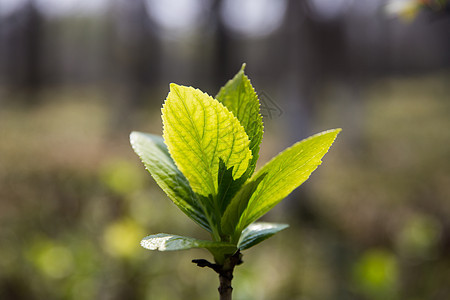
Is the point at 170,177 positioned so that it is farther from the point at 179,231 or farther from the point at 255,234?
the point at 179,231

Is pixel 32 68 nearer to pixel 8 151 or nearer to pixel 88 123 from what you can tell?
A: pixel 88 123

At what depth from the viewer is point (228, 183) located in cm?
45

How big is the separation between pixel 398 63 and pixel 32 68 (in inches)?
844

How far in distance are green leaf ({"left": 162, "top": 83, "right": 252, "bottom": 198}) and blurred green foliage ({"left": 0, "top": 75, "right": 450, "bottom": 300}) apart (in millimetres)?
902

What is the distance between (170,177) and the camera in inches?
17.6

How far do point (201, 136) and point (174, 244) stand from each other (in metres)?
0.12

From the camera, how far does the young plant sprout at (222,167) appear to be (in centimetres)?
39

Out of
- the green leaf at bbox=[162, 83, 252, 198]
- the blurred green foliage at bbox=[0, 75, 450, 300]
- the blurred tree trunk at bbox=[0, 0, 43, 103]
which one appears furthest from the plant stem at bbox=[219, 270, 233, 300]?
the blurred tree trunk at bbox=[0, 0, 43, 103]

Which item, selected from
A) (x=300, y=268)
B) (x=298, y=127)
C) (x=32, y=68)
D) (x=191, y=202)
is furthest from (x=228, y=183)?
(x=32, y=68)

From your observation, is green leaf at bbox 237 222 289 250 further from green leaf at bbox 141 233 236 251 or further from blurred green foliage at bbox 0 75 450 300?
blurred green foliage at bbox 0 75 450 300

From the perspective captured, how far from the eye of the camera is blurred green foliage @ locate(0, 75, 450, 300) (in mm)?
2094

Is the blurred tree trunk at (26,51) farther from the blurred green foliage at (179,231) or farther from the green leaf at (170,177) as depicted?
the green leaf at (170,177)

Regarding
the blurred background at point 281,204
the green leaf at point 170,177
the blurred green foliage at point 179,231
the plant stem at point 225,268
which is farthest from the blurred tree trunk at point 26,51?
the plant stem at point 225,268

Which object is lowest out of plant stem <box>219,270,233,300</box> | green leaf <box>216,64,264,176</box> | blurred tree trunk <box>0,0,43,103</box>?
plant stem <box>219,270,233,300</box>
